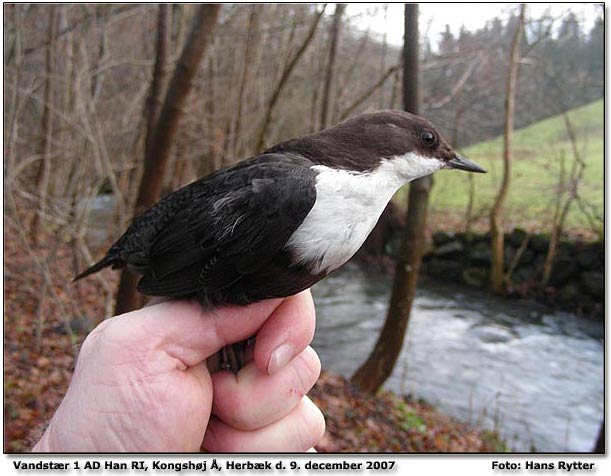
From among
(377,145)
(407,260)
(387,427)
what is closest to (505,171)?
(407,260)

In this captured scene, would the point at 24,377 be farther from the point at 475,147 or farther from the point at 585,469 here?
the point at 475,147

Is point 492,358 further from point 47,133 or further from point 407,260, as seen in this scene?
point 47,133

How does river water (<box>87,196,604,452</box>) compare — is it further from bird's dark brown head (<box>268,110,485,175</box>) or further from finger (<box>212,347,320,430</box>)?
bird's dark brown head (<box>268,110,485,175</box>)

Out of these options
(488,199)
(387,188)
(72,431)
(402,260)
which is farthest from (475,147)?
(72,431)

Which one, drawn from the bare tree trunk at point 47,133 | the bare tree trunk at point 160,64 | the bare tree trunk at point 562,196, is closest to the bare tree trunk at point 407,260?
the bare tree trunk at point 160,64

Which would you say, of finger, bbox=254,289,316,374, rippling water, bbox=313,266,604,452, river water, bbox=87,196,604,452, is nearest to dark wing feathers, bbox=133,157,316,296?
finger, bbox=254,289,316,374

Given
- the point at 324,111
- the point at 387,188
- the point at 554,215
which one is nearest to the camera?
the point at 387,188
